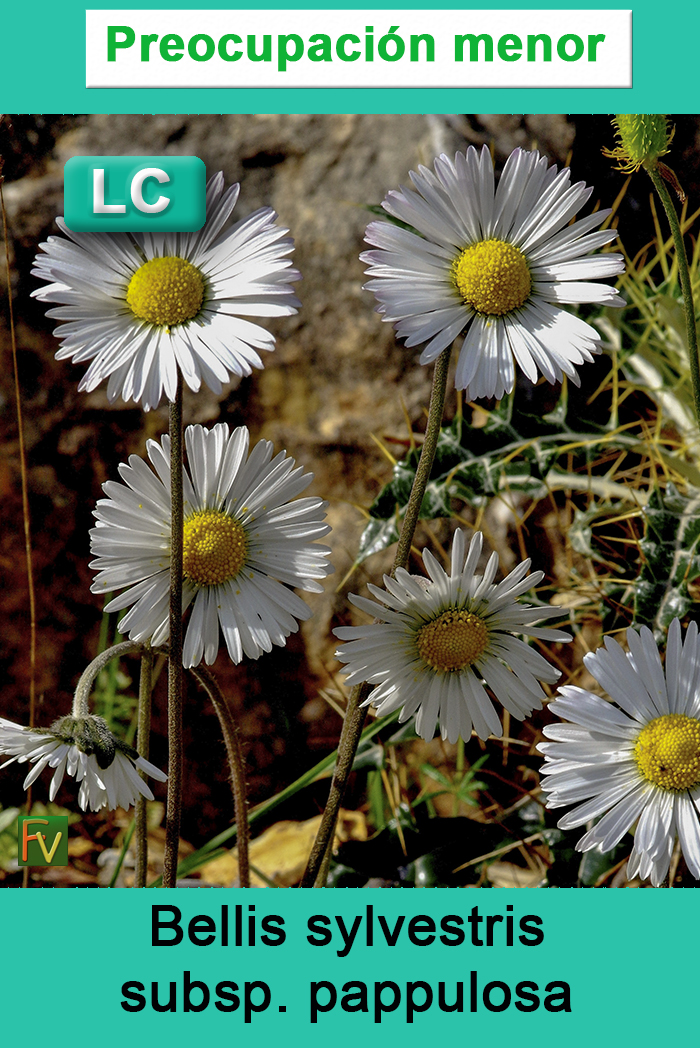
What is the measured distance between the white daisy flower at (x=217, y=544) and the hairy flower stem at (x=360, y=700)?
0.07 m

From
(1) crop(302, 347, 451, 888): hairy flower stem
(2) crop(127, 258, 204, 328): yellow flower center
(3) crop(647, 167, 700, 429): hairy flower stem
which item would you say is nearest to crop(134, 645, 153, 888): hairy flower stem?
(1) crop(302, 347, 451, 888): hairy flower stem

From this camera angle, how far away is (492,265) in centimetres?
70

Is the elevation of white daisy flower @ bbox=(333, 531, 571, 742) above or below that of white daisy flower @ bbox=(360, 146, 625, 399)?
below

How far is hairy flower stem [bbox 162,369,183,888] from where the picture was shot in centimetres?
67

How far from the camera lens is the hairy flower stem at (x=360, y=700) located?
2.23 ft

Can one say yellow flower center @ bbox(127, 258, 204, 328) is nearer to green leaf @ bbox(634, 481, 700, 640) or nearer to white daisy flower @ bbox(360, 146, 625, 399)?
white daisy flower @ bbox(360, 146, 625, 399)

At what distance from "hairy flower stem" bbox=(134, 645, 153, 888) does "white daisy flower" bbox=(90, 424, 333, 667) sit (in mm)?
30

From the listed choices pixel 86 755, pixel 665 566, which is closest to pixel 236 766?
pixel 86 755

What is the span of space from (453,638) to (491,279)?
0.91 ft

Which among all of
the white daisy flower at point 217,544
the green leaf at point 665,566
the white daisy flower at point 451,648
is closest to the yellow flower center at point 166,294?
the white daisy flower at point 217,544

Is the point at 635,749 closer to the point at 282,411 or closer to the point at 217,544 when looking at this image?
the point at 217,544

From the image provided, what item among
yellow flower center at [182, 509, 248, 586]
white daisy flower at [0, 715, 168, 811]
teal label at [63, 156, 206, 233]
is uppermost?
teal label at [63, 156, 206, 233]

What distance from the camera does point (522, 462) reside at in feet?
3.33

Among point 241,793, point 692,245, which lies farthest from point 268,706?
point 692,245
